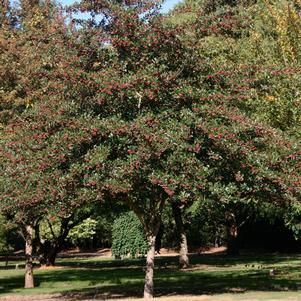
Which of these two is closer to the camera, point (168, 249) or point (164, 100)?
point (164, 100)

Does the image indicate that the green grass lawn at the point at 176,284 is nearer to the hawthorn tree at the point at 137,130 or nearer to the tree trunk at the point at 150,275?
the tree trunk at the point at 150,275

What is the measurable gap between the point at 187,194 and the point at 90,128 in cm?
312

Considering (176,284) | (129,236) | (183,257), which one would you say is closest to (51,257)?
(129,236)

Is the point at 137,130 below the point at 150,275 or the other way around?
the other way around

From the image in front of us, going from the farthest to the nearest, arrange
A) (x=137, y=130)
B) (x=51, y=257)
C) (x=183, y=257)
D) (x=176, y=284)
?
(x=51, y=257)
(x=183, y=257)
(x=176, y=284)
(x=137, y=130)

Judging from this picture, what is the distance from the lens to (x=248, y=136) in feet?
51.1

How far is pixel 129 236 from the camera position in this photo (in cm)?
4122

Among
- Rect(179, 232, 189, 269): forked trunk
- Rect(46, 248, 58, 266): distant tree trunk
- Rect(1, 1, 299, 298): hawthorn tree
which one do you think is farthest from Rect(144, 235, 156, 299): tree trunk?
Rect(46, 248, 58, 266): distant tree trunk

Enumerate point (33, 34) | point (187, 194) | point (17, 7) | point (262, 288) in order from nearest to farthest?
point (187, 194) < point (262, 288) < point (33, 34) < point (17, 7)

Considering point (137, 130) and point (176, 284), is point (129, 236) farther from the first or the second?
point (137, 130)

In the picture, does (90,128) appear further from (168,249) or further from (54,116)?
(168,249)

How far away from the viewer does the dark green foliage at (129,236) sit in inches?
1612

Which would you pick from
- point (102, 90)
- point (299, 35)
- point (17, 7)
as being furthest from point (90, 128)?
point (17, 7)

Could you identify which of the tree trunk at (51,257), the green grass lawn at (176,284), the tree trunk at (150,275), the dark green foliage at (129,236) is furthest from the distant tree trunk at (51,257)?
the tree trunk at (150,275)
